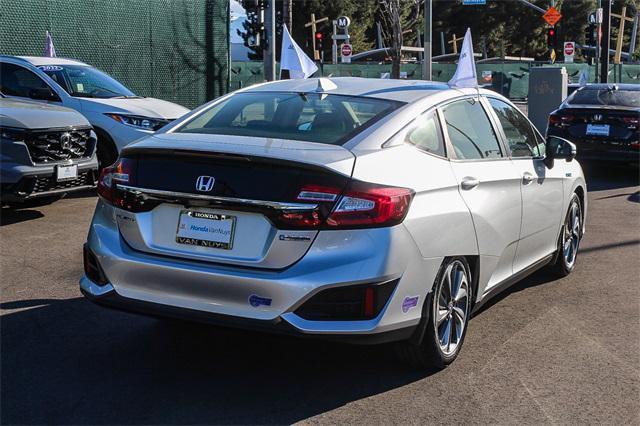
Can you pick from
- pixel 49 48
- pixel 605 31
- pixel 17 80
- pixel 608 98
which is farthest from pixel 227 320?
pixel 605 31

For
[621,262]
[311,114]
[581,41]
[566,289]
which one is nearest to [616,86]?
[621,262]

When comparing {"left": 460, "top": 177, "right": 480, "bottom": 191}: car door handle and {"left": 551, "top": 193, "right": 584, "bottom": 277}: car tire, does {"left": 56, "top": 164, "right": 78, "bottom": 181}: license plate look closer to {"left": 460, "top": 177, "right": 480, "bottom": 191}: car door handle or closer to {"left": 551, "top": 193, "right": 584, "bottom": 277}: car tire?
{"left": 551, "top": 193, "right": 584, "bottom": 277}: car tire

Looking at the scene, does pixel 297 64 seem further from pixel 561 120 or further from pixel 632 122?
pixel 632 122

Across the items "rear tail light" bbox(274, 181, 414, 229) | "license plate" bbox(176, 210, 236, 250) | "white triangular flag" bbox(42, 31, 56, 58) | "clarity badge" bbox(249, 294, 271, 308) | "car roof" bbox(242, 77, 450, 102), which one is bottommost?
"clarity badge" bbox(249, 294, 271, 308)

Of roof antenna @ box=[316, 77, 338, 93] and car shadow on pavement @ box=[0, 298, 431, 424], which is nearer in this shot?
car shadow on pavement @ box=[0, 298, 431, 424]

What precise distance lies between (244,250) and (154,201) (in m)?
0.60

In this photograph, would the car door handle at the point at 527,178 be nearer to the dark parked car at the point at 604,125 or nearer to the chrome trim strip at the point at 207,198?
the chrome trim strip at the point at 207,198

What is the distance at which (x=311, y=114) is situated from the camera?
16.2 feet

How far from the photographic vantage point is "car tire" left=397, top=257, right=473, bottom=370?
453 cm

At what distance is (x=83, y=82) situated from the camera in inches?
466

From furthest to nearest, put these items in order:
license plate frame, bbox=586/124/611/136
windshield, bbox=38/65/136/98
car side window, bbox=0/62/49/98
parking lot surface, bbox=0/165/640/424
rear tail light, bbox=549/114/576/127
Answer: rear tail light, bbox=549/114/576/127 → license plate frame, bbox=586/124/611/136 → windshield, bbox=38/65/136/98 → car side window, bbox=0/62/49/98 → parking lot surface, bbox=0/165/640/424

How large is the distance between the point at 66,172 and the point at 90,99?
8.38 ft

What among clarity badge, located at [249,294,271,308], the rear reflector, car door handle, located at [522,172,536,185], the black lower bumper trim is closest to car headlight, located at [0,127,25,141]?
the black lower bumper trim

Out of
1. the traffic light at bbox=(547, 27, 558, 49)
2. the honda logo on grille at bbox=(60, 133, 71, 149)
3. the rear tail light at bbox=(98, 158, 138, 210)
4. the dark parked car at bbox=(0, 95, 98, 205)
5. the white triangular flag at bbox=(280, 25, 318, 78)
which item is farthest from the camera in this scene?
the traffic light at bbox=(547, 27, 558, 49)
